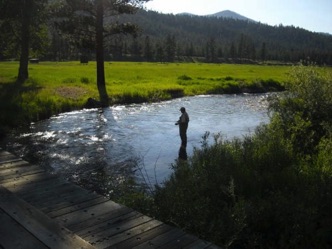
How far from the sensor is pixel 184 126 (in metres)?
16.9

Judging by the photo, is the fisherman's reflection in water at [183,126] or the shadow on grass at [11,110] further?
the shadow on grass at [11,110]

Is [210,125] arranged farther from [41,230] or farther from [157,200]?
[41,230]

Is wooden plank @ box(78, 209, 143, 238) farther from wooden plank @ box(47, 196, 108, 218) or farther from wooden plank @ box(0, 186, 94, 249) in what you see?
wooden plank @ box(0, 186, 94, 249)

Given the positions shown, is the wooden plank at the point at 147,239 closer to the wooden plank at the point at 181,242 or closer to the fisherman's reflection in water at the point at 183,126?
the wooden plank at the point at 181,242

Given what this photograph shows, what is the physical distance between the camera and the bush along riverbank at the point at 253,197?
292 inches

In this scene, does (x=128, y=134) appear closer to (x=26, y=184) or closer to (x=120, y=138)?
(x=120, y=138)

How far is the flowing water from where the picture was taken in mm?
14219

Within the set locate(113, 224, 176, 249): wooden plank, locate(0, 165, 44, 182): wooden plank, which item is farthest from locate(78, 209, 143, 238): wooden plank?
locate(0, 165, 44, 182): wooden plank

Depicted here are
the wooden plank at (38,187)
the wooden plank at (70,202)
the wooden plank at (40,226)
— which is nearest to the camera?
the wooden plank at (40,226)

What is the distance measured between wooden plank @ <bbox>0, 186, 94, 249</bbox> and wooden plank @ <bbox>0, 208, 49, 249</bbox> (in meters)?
0.06

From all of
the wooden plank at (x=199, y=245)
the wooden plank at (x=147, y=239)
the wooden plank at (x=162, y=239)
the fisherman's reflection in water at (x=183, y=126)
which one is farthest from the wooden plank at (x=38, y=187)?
the fisherman's reflection in water at (x=183, y=126)

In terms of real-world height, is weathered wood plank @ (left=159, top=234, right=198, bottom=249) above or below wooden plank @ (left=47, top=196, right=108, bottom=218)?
above

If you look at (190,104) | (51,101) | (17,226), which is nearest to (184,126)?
(17,226)

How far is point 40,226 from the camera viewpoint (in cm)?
567
